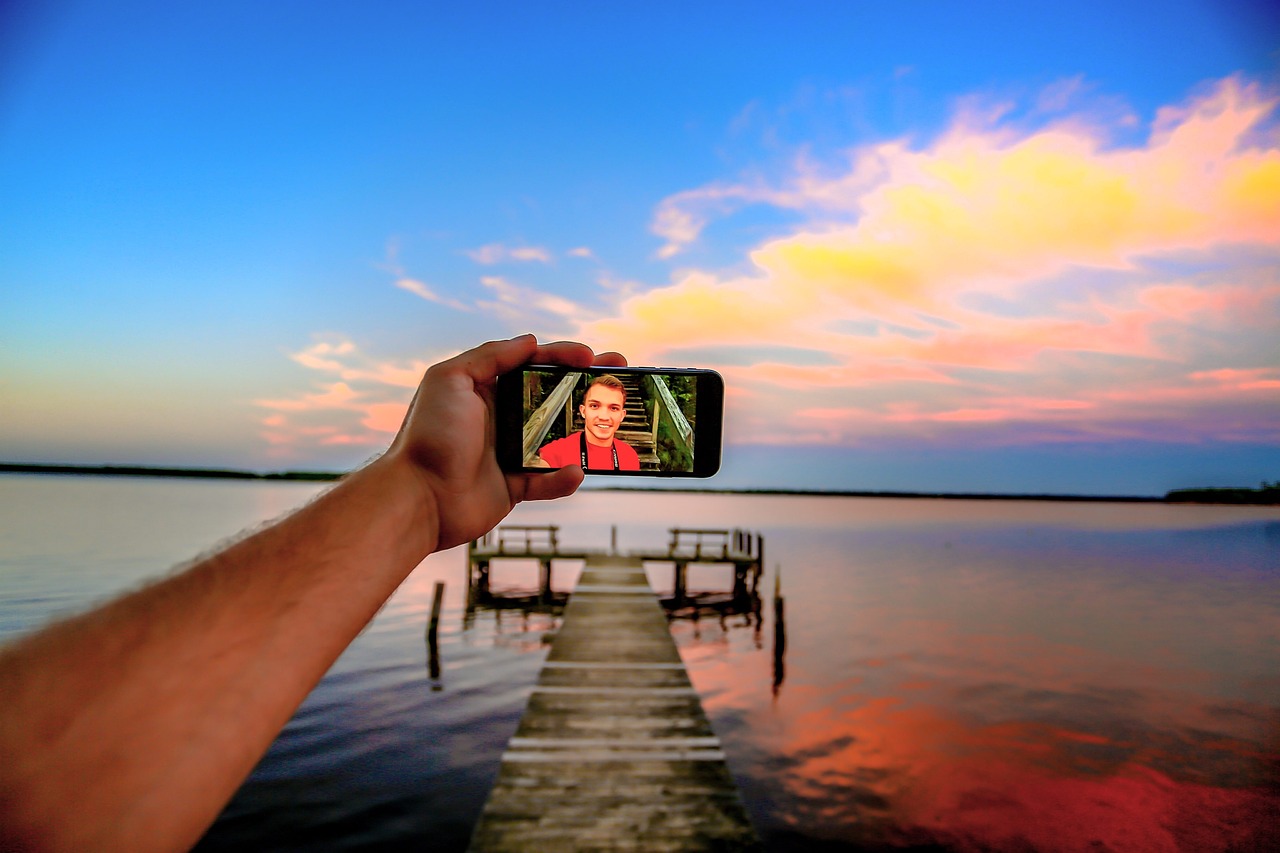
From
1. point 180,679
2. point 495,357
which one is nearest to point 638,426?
point 495,357

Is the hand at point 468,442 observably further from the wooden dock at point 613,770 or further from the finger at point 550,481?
the wooden dock at point 613,770

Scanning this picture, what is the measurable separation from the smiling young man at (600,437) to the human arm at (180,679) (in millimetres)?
1124

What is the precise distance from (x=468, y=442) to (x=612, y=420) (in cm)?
73

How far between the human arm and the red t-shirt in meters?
1.06

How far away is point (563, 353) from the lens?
108 inches

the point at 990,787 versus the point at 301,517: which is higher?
the point at 301,517

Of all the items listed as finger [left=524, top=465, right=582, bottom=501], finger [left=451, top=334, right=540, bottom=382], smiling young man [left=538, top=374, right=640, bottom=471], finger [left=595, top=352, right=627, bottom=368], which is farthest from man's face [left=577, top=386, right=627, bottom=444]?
finger [left=451, top=334, right=540, bottom=382]

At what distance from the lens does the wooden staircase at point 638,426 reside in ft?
9.61

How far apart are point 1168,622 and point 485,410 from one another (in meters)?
45.5

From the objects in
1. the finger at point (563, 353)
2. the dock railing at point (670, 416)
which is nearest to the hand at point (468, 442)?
the finger at point (563, 353)

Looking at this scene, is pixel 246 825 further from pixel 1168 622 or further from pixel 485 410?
pixel 1168 622

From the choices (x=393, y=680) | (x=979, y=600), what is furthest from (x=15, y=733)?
(x=979, y=600)

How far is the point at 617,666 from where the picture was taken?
1235 centimetres

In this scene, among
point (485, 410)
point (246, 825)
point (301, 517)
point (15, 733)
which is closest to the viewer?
point (15, 733)
